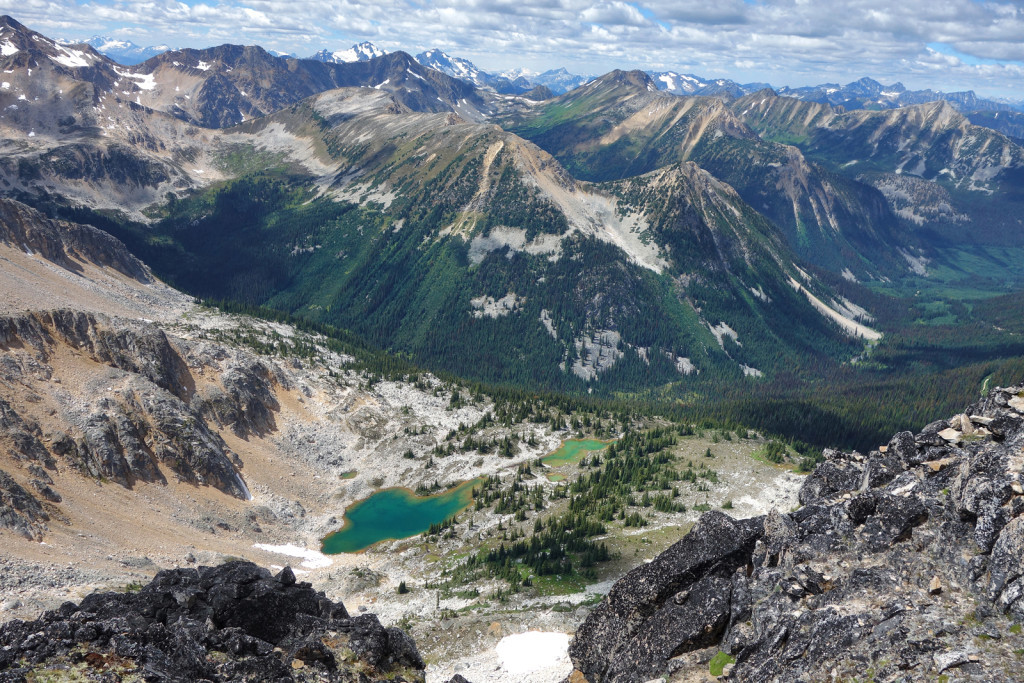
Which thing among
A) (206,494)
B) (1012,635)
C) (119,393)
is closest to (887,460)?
(1012,635)

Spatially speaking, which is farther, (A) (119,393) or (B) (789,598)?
(A) (119,393)

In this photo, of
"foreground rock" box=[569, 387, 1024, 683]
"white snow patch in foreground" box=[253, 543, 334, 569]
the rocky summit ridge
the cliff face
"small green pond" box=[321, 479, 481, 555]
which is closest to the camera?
"foreground rock" box=[569, 387, 1024, 683]

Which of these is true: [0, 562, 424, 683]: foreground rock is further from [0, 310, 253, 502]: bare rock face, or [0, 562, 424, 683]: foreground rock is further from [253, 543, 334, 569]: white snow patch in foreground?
[0, 310, 253, 502]: bare rock face

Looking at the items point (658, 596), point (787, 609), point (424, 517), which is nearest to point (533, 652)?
point (658, 596)

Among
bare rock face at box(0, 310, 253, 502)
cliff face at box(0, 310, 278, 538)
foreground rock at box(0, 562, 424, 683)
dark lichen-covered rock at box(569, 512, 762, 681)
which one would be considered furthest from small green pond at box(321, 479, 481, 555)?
dark lichen-covered rock at box(569, 512, 762, 681)

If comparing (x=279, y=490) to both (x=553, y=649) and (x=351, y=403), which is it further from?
(x=553, y=649)
